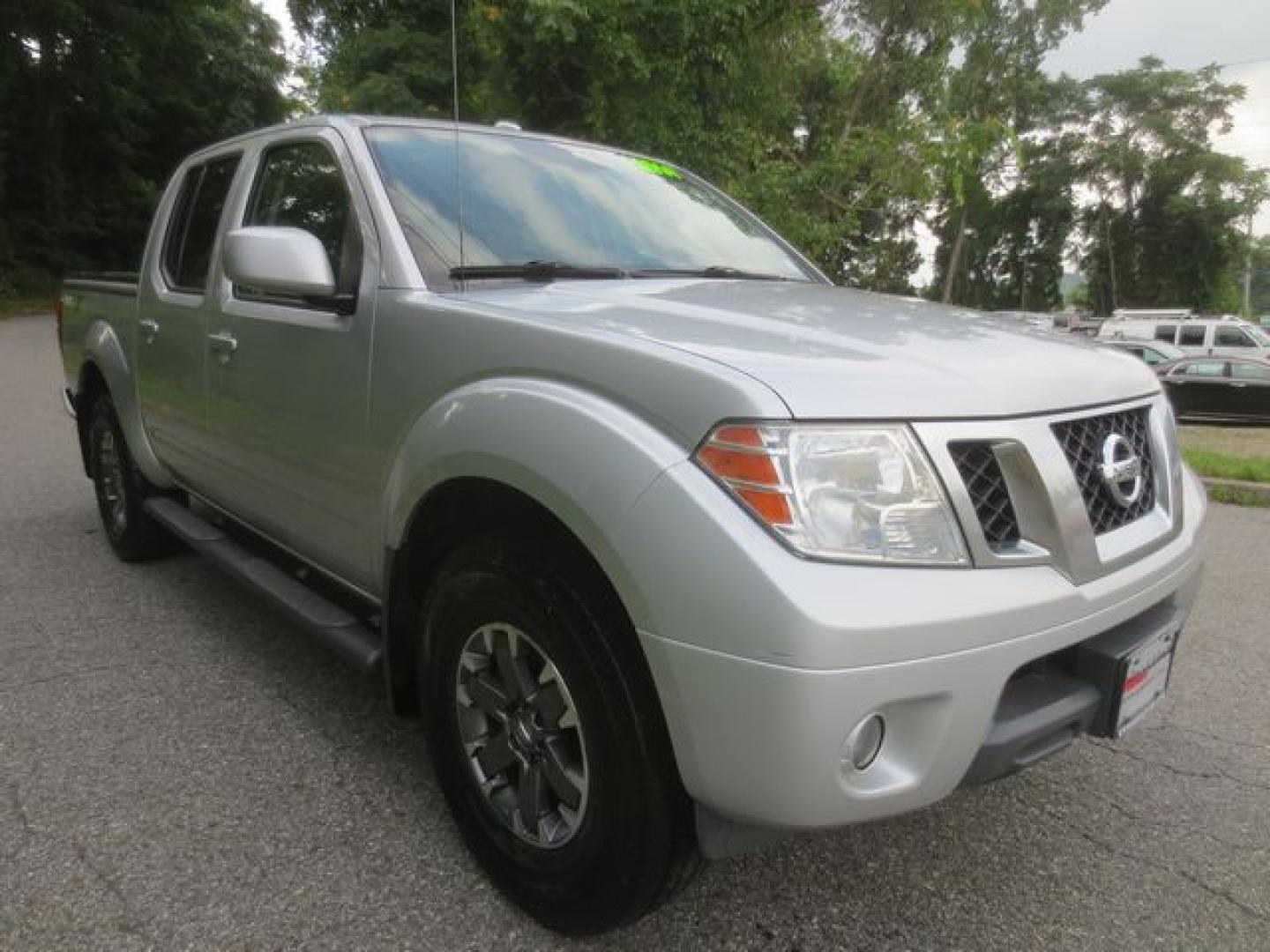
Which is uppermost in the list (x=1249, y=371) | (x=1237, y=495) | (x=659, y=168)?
(x=659, y=168)

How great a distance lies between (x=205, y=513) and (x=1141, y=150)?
50.4m

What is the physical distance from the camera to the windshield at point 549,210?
2.54 meters

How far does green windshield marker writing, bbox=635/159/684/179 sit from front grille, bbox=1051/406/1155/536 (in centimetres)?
186

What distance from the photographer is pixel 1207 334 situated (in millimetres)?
23922

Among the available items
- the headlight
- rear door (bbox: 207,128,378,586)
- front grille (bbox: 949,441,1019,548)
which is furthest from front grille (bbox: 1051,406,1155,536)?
rear door (bbox: 207,128,378,586)

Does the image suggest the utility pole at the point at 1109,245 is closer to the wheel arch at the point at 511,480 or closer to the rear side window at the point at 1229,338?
the rear side window at the point at 1229,338

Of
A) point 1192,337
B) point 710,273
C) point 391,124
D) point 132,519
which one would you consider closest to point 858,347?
point 710,273

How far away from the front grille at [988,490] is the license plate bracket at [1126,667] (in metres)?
0.35

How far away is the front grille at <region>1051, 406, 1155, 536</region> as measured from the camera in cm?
186

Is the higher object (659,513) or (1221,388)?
(659,513)

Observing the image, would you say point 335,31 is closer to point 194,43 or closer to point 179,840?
point 179,840

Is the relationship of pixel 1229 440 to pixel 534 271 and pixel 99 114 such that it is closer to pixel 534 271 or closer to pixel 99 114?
pixel 534 271

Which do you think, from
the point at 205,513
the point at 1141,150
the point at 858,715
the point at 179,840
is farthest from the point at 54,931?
the point at 1141,150

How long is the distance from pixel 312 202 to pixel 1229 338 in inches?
1027
